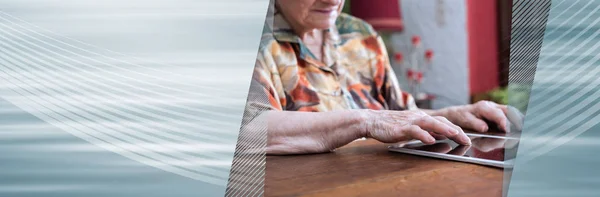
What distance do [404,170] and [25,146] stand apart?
0.43 metres

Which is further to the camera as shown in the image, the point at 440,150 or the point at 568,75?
the point at 440,150

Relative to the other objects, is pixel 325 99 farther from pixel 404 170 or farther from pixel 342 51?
pixel 404 170

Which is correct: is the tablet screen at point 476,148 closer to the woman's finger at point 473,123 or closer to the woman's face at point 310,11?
the woman's finger at point 473,123

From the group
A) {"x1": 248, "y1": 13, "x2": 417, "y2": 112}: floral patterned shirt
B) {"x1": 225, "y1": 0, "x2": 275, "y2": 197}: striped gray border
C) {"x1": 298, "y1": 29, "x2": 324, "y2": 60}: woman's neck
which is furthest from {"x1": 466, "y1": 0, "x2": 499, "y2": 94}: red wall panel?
{"x1": 225, "y1": 0, "x2": 275, "y2": 197}: striped gray border

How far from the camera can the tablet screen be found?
2.28 ft

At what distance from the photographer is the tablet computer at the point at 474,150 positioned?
629 mm

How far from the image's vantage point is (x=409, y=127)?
0.75 meters

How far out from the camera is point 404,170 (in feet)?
2.07

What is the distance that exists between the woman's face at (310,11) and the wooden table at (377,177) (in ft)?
1.36

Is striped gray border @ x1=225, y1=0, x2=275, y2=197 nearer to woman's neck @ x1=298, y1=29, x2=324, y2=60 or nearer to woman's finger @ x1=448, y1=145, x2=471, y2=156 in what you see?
woman's finger @ x1=448, y1=145, x2=471, y2=156

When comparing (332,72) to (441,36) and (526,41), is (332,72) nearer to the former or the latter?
(526,41)

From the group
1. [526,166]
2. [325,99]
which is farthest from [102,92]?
[325,99]

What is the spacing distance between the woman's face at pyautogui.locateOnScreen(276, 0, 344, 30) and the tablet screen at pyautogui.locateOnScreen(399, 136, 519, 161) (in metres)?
0.37

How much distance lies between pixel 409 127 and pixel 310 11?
41 cm
